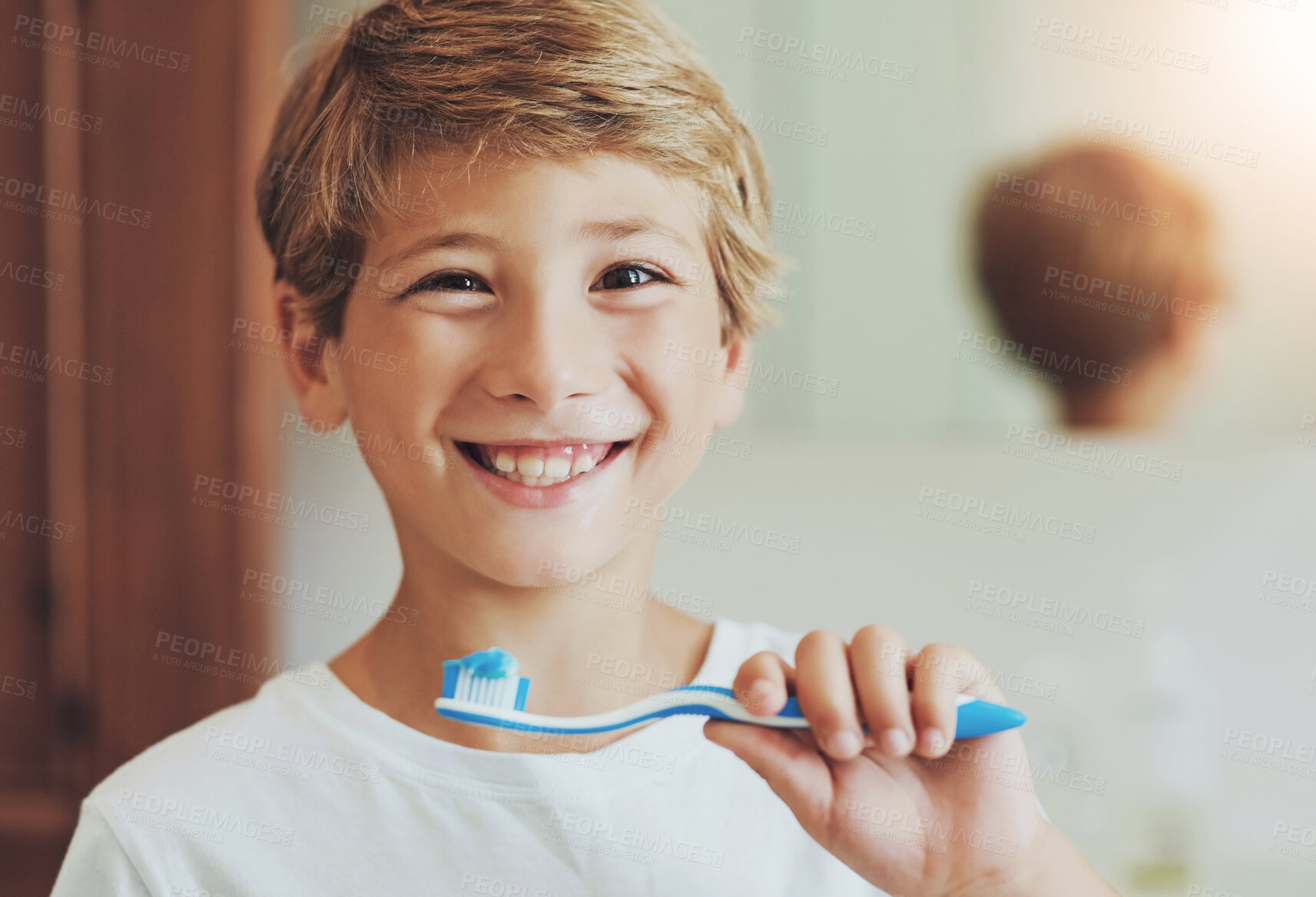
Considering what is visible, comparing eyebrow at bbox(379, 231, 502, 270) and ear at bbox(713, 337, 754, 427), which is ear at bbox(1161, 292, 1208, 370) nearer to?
ear at bbox(713, 337, 754, 427)

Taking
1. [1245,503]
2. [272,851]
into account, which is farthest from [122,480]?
[1245,503]

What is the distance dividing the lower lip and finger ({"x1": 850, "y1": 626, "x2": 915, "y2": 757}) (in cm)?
18

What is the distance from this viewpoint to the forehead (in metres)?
0.49

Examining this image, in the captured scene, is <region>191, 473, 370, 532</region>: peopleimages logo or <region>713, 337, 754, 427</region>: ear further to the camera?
<region>191, 473, 370, 532</region>: peopleimages logo

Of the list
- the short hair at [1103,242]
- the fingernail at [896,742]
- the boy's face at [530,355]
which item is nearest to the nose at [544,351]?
the boy's face at [530,355]

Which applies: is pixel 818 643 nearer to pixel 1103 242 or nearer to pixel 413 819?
pixel 413 819

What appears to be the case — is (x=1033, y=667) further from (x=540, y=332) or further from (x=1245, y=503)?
(x=540, y=332)

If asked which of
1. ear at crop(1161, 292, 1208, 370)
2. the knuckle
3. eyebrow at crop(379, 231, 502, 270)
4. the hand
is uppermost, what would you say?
eyebrow at crop(379, 231, 502, 270)

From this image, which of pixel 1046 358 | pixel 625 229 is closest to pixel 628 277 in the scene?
pixel 625 229

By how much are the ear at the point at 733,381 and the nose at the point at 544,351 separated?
0.13 meters

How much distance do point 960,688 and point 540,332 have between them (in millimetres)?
251

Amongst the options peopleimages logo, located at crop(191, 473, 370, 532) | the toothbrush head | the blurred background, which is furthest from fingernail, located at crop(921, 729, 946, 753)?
peopleimages logo, located at crop(191, 473, 370, 532)

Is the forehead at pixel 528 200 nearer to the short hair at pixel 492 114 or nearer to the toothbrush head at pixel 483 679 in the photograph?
the short hair at pixel 492 114

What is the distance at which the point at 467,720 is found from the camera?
0.44m
